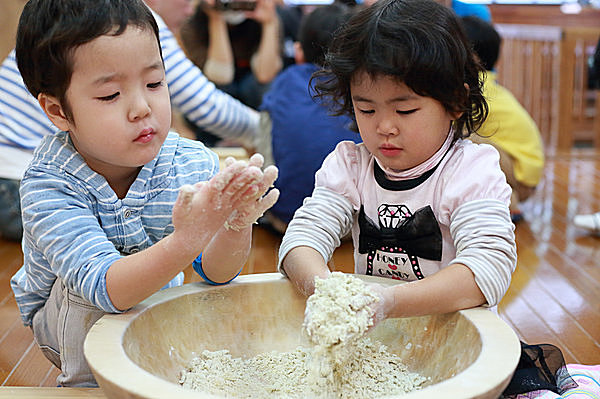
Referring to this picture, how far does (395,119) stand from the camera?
101cm

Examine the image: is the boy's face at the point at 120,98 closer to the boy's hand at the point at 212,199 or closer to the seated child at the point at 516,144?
the boy's hand at the point at 212,199

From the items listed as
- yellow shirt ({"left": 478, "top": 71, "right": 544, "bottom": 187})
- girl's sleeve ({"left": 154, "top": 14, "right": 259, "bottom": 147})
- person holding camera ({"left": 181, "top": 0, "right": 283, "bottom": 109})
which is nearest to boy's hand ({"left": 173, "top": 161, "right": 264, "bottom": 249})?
girl's sleeve ({"left": 154, "top": 14, "right": 259, "bottom": 147})

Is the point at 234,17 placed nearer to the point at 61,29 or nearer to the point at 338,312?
the point at 61,29

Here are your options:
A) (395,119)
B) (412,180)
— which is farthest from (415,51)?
(412,180)

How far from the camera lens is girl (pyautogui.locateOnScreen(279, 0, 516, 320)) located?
956 millimetres

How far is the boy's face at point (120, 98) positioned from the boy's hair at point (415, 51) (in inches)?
11.5

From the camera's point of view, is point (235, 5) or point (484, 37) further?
point (235, 5)

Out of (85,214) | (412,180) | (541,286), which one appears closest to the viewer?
(85,214)

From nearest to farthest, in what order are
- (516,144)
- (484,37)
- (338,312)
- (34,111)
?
(338,312) < (34,111) < (484,37) < (516,144)

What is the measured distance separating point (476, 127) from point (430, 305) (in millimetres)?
407

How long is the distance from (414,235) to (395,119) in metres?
0.20

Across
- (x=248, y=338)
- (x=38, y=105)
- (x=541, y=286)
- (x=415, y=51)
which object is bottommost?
(x=541, y=286)

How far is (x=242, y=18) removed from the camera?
3559 mm

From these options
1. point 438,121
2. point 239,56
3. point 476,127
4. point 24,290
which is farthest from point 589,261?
point 239,56
